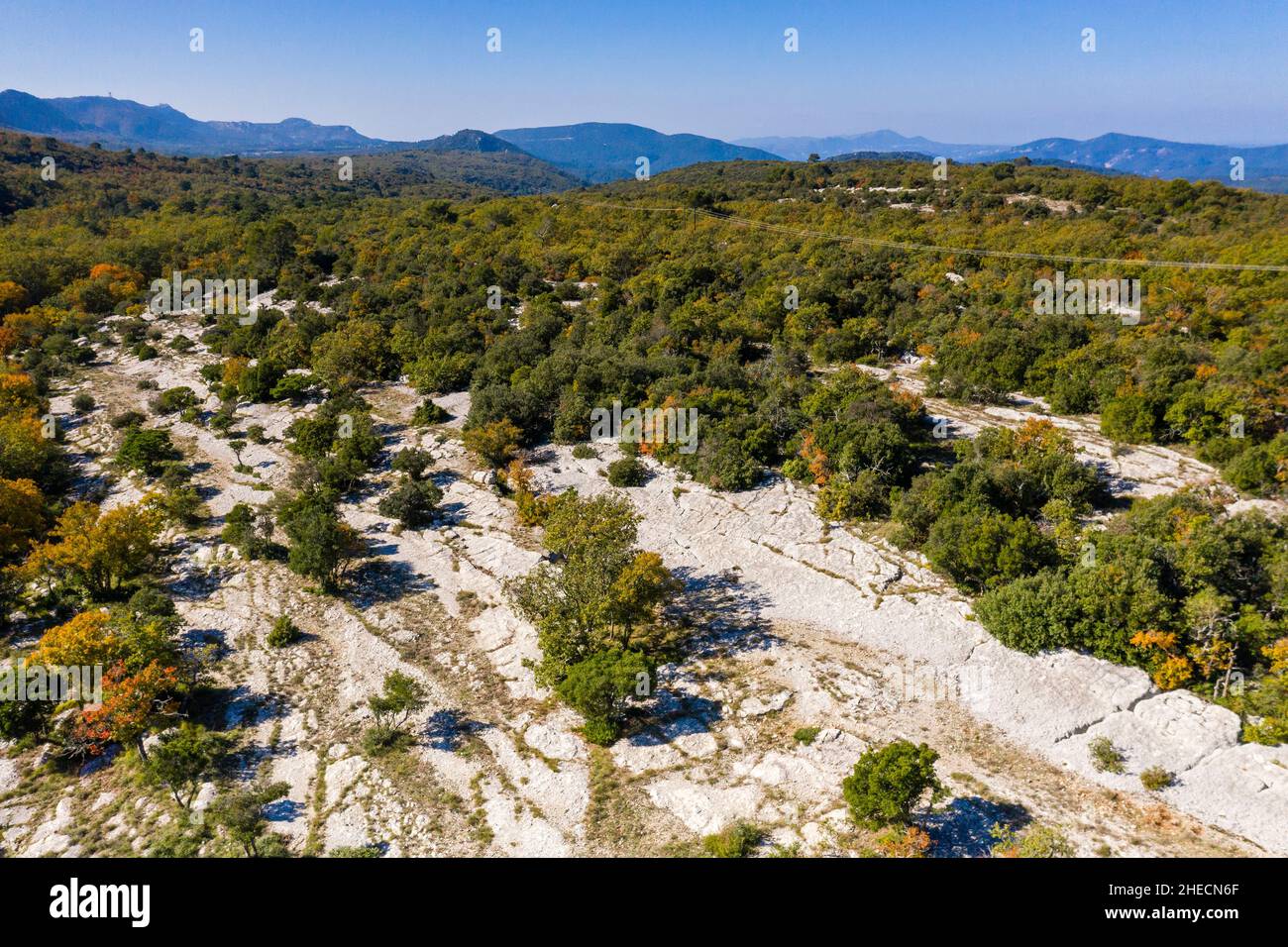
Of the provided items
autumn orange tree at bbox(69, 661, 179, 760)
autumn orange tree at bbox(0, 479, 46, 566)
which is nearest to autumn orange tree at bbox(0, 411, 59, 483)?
autumn orange tree at bbox(0, 479, 46, 566)

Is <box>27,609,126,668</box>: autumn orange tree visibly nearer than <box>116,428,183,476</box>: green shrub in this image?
Yes

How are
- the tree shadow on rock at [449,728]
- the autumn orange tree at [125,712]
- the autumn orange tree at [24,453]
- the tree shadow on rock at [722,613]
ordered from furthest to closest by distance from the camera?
the autumn orange tree at [24,453] < the tree shadow on rock at [722,613] < the tree shadow on rock at [449,728] < the autumn orange tree at [125,712]

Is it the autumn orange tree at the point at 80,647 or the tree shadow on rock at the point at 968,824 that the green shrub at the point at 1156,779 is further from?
the autumn orange tree at the point at 80,647

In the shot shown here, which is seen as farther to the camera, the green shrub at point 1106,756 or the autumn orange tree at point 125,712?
the autumn orange tree at point 125,712

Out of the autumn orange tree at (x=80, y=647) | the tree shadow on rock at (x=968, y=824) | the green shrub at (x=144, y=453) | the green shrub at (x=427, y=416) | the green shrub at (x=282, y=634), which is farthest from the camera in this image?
the green shrub at (x=427, y=416)

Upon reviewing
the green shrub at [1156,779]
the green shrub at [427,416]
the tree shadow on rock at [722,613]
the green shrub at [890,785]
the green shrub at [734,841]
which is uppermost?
the green shrub at [427,416]

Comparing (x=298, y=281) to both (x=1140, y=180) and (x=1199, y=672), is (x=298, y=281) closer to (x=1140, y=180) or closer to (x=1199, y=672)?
(x=1199, y=672)

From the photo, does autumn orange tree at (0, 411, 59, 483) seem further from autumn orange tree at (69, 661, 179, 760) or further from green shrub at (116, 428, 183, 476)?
autumn orange tree at (69, 661, 179, 760)

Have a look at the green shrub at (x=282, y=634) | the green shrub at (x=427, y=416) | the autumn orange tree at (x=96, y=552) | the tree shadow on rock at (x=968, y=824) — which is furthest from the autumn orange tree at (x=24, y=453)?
the tree shadow on rock at (x=968, y=824)
